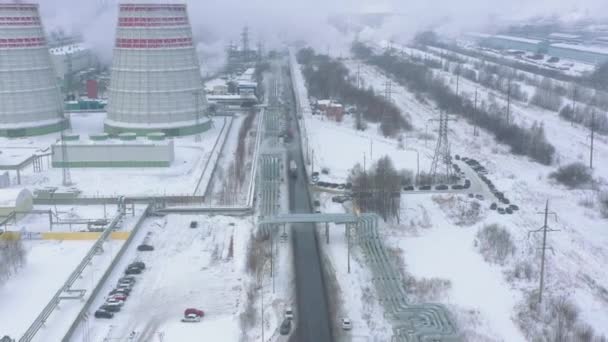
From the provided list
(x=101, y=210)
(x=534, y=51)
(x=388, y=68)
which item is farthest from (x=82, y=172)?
(x=534, y=51)

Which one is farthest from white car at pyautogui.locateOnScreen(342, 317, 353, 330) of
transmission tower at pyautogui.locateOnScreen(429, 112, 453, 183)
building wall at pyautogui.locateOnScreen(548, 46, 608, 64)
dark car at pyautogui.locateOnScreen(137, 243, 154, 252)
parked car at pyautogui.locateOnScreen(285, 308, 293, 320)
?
building wall at pyautogui.locateOnScreen(548, 46, 608, 64)

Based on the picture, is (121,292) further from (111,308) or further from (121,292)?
(111,308)

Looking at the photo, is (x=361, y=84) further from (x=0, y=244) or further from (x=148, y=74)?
(x=0, y=244)

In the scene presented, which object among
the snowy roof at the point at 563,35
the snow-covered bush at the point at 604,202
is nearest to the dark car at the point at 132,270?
the snow-covered bush at the point at 604,202

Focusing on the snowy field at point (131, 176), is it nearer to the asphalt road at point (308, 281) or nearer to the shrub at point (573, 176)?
the asphalt road at point (308, 281)

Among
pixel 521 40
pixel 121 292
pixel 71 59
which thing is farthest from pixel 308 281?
pixel 521 40

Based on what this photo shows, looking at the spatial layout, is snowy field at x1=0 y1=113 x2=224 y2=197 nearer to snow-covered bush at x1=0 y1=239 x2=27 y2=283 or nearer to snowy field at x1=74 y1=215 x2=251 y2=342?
snowy field at x1=74 y1=215 x2=251 y2=342
